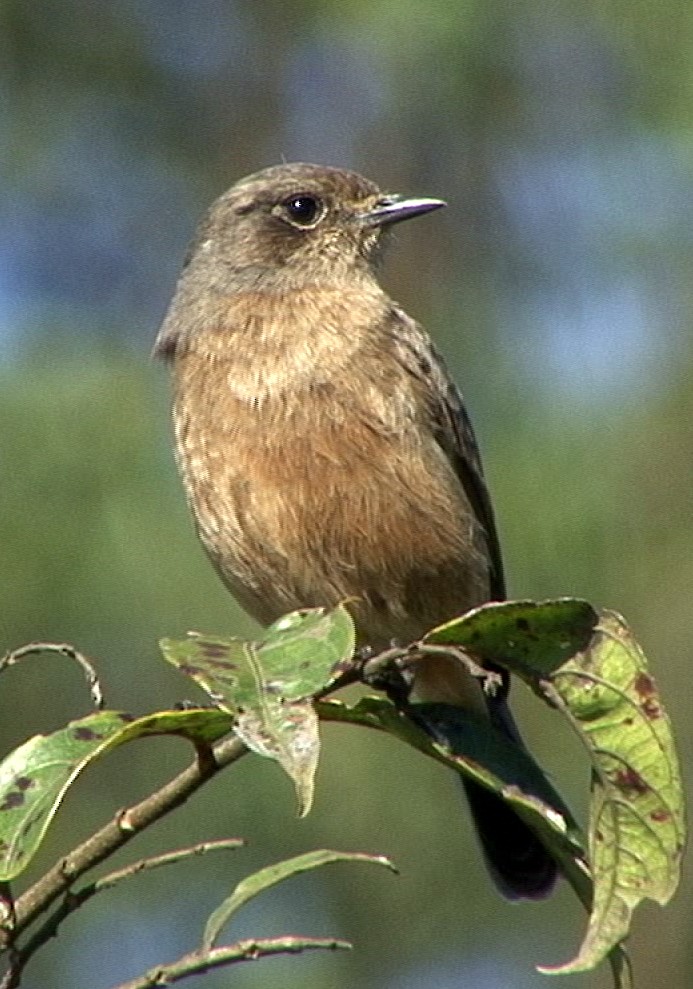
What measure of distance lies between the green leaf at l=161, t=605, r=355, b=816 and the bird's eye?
313 centimetres

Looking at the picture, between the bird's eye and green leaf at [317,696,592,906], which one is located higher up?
the bird's eye

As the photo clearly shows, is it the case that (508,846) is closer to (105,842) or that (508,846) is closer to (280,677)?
(105,842)

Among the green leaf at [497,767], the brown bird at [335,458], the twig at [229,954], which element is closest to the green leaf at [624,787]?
the green leaf at [497,767]

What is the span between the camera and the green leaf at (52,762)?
2.82 meters

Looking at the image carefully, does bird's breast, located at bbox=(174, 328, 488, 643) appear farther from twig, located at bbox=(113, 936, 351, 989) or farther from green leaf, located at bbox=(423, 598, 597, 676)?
twig, located at bbox=(113, 936, 351, 989)

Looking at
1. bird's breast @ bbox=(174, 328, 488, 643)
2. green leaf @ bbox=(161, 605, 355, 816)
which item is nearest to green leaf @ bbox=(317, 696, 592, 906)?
green leaf @ bbox=(161, 605, 355, 816)

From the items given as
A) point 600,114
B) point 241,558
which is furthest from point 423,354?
point 600,114

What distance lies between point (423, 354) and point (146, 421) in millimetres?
2477

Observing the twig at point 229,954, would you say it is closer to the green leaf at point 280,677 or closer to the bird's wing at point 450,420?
the green leaf at point 280,677

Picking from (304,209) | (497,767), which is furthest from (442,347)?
(497,767)

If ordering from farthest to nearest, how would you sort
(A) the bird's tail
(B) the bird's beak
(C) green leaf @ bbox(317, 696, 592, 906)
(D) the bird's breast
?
(B) the bird's beak < (A) the bird's tail < (D) the bird's breast < (C) green leaf @ bbox(317, 696, 592, 906)

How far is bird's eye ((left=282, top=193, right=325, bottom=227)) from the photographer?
5.97 meters

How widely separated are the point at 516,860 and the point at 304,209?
1915 millimetres

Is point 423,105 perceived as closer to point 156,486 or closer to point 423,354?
point 156,486
